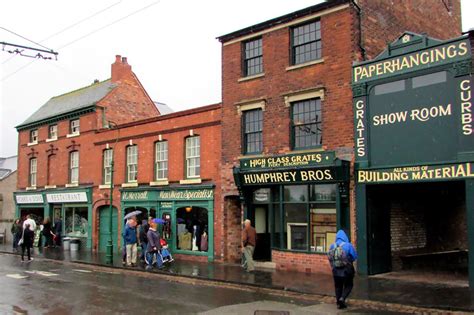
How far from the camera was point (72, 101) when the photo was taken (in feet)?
102

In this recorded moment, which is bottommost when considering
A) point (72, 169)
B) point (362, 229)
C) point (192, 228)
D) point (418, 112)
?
point (192, 228)

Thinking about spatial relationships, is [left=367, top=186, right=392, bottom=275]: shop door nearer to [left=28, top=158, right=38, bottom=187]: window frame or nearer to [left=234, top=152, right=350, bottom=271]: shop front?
[left=234, top=152, right=350, bottom=271]: shop front

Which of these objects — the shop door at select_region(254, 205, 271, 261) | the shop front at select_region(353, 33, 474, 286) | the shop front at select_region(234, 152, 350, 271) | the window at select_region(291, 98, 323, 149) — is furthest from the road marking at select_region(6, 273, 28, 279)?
the shop front at select_region(353, 33, 474, 286)

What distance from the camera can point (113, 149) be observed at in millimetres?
25766

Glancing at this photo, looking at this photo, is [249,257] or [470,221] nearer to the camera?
[470,221]

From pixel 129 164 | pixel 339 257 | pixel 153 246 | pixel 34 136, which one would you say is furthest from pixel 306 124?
pixel 34 136

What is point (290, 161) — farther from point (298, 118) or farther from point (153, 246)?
point (153, 246)

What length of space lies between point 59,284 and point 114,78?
690 inches

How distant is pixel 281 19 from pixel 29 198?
2204cm

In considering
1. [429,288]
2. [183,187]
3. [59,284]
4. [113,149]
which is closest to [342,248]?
[429,288]

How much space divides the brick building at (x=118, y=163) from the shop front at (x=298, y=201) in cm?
225

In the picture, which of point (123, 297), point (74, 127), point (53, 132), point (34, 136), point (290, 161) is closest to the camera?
point (123, 297)

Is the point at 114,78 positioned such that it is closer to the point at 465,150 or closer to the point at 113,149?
the point at 113,149

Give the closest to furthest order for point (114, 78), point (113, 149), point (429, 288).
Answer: point (429, 288) → point (113, 149) → point (114, 78)
